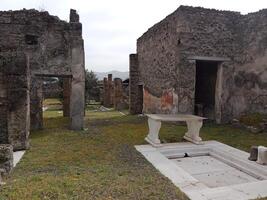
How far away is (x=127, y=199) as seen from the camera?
3.95m

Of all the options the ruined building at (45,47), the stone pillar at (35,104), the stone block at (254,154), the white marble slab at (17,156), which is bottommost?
the white marble slab at (17,156)

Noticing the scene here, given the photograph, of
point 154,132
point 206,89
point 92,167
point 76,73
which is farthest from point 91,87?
point 92,167

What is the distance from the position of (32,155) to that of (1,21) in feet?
15.9

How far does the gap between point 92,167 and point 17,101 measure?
2.73m

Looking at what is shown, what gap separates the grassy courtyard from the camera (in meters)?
4.09

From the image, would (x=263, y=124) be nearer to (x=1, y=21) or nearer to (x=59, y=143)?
(x=59, y=143)

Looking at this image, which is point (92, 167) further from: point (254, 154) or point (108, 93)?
point (108, 93)

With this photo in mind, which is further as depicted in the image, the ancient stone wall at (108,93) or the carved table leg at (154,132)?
the ancient stone wall at (108,93)

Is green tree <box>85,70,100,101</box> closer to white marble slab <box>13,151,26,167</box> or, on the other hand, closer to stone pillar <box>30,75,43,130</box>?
stone pillar <box>30,75,43,130</box>

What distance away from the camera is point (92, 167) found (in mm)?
5402

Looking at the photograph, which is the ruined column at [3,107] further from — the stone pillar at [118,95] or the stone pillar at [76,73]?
the stone pillar at [118,95]

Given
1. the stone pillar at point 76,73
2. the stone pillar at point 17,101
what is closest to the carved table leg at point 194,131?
the stone pillar at point 76,73

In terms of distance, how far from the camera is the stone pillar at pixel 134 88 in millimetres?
16094

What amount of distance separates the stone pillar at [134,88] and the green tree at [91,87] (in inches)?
428
